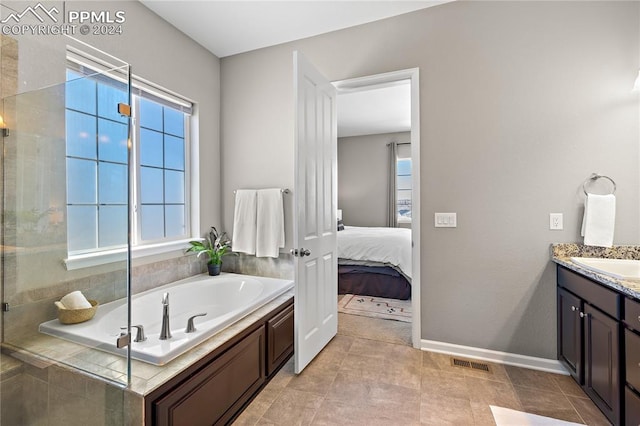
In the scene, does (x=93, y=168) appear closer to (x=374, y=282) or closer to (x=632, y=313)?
(x=632, y=313)

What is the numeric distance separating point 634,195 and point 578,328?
987 millimetres

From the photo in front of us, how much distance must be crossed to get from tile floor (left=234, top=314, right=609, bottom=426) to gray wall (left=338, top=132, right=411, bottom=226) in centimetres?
450

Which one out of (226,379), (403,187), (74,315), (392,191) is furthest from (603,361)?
(403,187)

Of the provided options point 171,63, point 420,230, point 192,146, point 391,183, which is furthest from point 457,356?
point 391,183

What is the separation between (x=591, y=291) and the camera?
165 cm

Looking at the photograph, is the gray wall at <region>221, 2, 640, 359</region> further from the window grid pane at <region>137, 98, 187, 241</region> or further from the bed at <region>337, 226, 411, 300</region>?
the window grid pane at <region>137, 98, 187, 241</region>

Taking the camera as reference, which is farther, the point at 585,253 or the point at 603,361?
the point at 585,253

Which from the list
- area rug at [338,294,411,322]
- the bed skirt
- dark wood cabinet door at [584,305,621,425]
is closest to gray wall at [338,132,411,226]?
the bed skirt

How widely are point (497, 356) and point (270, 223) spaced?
86.2 inches

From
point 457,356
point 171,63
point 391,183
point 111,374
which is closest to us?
point 111,374

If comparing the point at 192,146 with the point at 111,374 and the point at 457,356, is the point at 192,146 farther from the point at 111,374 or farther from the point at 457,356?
the point at 457,356

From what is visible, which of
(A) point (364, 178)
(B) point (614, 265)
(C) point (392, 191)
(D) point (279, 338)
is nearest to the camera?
(B) point (614, 265)

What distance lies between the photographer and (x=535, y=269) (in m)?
2.13

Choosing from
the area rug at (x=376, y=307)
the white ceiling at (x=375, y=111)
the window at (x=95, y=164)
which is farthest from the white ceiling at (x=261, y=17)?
the area rug at (x=376, y=307)
